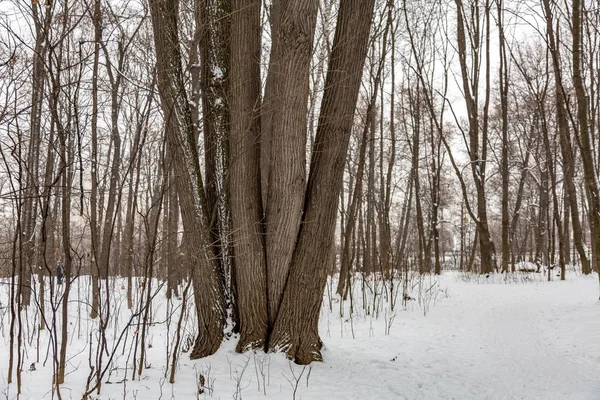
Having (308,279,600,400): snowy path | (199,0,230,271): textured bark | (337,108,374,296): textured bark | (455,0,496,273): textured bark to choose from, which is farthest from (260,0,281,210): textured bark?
(455,0,496,273): textured bark

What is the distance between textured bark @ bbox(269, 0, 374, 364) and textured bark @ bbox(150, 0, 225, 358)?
643 millimetres

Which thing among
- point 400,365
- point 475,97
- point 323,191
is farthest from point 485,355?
point 475,97

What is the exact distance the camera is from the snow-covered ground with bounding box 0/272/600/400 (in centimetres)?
315

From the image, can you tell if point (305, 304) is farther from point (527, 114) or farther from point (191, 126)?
point (527, 114)

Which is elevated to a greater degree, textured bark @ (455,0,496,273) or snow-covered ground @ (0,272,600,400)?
textured bark @ (455,0,496,273)

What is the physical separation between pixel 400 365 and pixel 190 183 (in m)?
2.65

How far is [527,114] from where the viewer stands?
698 inches

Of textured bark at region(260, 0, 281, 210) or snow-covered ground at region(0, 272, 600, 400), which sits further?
textured bark at region(260, 0, 281, 210)

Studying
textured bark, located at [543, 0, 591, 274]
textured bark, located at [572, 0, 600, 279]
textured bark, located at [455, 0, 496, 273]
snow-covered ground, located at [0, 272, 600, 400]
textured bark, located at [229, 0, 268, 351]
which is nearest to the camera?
snow-covered ground, located at [0, 272, 600, 400]

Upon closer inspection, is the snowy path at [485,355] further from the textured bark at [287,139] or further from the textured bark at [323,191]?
the textured bark at [287,139]

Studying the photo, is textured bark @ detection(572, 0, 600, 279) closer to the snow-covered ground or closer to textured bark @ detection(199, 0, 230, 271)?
the snow-covered ground

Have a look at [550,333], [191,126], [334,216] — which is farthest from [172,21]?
[550,333]

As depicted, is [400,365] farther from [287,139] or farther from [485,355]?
[287,139]

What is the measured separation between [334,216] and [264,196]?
734mm
